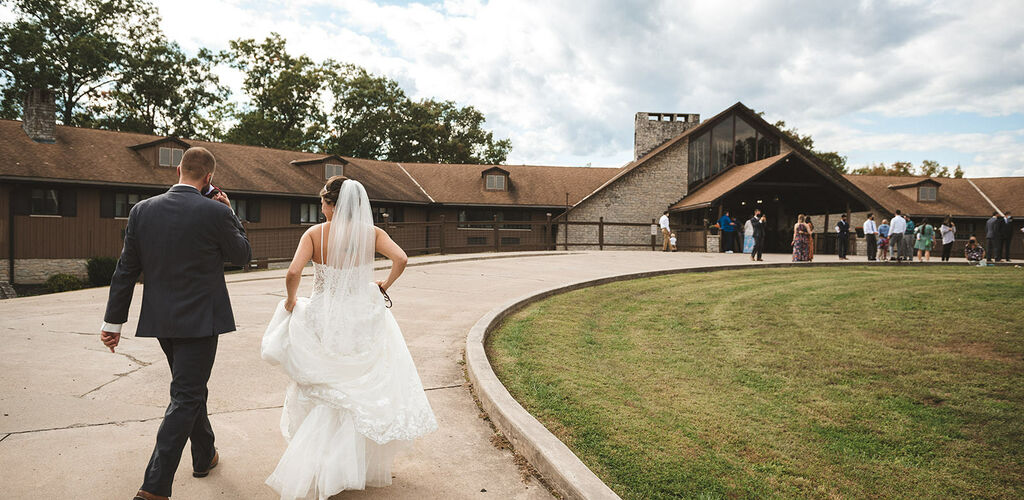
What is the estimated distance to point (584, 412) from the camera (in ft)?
15.6

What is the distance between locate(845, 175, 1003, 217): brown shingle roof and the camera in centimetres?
3549

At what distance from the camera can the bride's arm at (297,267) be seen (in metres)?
3.44

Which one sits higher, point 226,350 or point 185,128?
point 185,128

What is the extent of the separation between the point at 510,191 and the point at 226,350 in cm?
2989

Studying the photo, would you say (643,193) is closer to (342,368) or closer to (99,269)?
(99,269)

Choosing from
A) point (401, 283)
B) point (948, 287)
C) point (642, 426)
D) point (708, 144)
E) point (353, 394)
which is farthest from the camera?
point (708, 144)

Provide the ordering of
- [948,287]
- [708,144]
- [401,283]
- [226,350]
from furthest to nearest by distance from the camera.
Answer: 1. [708,144]
2. [401,283]
3. [948,287]
4. [226,350]

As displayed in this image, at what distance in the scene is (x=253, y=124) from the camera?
144 feet

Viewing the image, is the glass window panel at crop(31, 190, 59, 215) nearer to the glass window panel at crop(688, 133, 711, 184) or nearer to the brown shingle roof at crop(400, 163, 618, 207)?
the brown shingle roof at crop(400, 163, 618, 207)

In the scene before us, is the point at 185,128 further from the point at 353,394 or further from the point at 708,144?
the point at 353,394

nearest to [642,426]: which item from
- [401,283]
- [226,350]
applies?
[226,350]

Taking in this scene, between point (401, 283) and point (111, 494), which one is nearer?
point (111, 494)

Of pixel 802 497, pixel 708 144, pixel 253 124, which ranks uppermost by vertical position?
pixel 253 124

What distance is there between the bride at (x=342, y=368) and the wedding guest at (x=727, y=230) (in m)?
24.5
